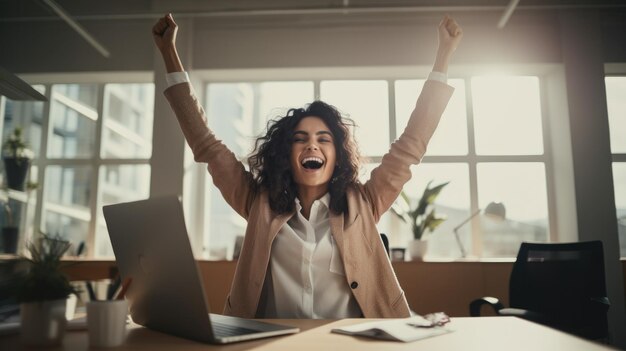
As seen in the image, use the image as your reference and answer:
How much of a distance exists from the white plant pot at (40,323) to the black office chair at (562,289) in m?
2.13

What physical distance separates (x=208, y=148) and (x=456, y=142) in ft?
10.4

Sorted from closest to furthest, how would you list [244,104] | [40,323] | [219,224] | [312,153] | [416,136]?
1. [40,323]
2. [416,136]
3. [312,153]
4. [219,224]
5. [244,104]

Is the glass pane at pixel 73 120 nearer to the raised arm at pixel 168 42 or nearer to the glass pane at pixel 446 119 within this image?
the glass pane at pixel 446 119

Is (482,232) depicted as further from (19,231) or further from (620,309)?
(19,231)

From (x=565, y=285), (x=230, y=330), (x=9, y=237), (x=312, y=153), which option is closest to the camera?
(x=230, y=330)

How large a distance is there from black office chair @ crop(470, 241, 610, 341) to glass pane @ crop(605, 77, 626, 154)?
216cm

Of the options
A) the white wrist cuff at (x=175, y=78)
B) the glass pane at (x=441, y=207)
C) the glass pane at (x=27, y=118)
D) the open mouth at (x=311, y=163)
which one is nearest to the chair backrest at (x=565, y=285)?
the glass pane at (x=441, y=207)

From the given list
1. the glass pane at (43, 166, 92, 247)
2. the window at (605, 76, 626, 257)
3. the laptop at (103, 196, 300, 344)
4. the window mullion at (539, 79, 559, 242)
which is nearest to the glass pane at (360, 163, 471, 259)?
the window mullion at (539, 79, 559, 242)

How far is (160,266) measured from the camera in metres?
0.98

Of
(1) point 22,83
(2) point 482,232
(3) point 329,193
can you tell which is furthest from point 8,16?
(2) point 482,232

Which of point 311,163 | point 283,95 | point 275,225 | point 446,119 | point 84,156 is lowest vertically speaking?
point 275,225

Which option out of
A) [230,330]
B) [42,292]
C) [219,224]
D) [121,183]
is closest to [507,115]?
[219,224]

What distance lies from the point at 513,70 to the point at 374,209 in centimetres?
314

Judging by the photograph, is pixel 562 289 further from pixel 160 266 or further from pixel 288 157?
pixel 160 266
